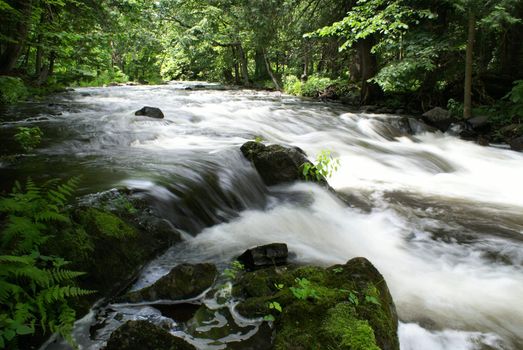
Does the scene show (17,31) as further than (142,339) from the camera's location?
Yes

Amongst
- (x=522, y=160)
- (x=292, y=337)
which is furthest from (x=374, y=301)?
(x=522, y=160)

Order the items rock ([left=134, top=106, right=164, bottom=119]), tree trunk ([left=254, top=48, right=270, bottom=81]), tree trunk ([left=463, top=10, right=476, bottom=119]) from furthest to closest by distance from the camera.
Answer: tree trunk ([left=254, top=48, right=270, bottom=81])
tree trunk ([left=463, top=10, right=476, bottom=119])
rock ([left=134, top=106, right=164, bottom=119])

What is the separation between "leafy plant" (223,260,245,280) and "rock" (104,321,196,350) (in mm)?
1121

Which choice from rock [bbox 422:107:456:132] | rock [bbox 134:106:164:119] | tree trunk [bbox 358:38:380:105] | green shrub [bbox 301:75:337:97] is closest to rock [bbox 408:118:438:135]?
rock [bbox 422:107:456:132]

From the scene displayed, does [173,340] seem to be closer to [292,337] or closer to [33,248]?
[292,337]

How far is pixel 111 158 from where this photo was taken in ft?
20.3

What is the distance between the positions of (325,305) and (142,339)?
123 centimetres

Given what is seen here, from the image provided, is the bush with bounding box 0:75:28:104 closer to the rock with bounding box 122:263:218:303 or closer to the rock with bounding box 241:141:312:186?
the rock with bounding box 241:141:312:186

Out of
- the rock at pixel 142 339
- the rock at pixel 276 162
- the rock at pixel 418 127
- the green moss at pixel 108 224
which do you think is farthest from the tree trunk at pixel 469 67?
the rock at pixel 142 339

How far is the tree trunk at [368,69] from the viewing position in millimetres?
15320

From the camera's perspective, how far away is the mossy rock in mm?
2447

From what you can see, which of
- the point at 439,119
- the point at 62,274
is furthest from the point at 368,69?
the point at 62,274

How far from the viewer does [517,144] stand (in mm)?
10703

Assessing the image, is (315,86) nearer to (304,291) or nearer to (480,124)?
(480,124)
